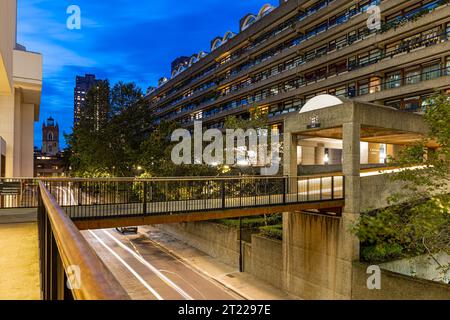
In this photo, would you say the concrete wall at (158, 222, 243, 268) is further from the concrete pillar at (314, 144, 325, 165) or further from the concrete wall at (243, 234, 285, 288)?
the concrete pillar at (314, 144, 325, 165)

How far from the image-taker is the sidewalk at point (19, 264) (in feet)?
12.5

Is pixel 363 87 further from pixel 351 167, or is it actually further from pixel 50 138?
pixel 50 138

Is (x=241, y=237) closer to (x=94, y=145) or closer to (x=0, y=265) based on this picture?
(x=0, y=265)

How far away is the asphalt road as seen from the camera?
15406mm

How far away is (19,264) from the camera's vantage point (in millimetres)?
4996

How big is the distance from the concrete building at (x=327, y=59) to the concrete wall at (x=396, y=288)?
8295mm

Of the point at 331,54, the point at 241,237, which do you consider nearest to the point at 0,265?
the point at 241,237

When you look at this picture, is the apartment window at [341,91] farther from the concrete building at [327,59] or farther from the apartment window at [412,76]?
the apartment window at [412,76]

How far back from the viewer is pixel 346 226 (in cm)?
1298

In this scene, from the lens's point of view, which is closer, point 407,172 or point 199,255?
point 407,172

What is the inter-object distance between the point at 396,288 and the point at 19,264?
11.5 m

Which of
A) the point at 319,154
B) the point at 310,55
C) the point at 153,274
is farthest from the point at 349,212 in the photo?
the point at 310,55

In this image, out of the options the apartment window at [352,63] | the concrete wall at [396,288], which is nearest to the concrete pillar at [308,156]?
the apartment window at [352,63]
